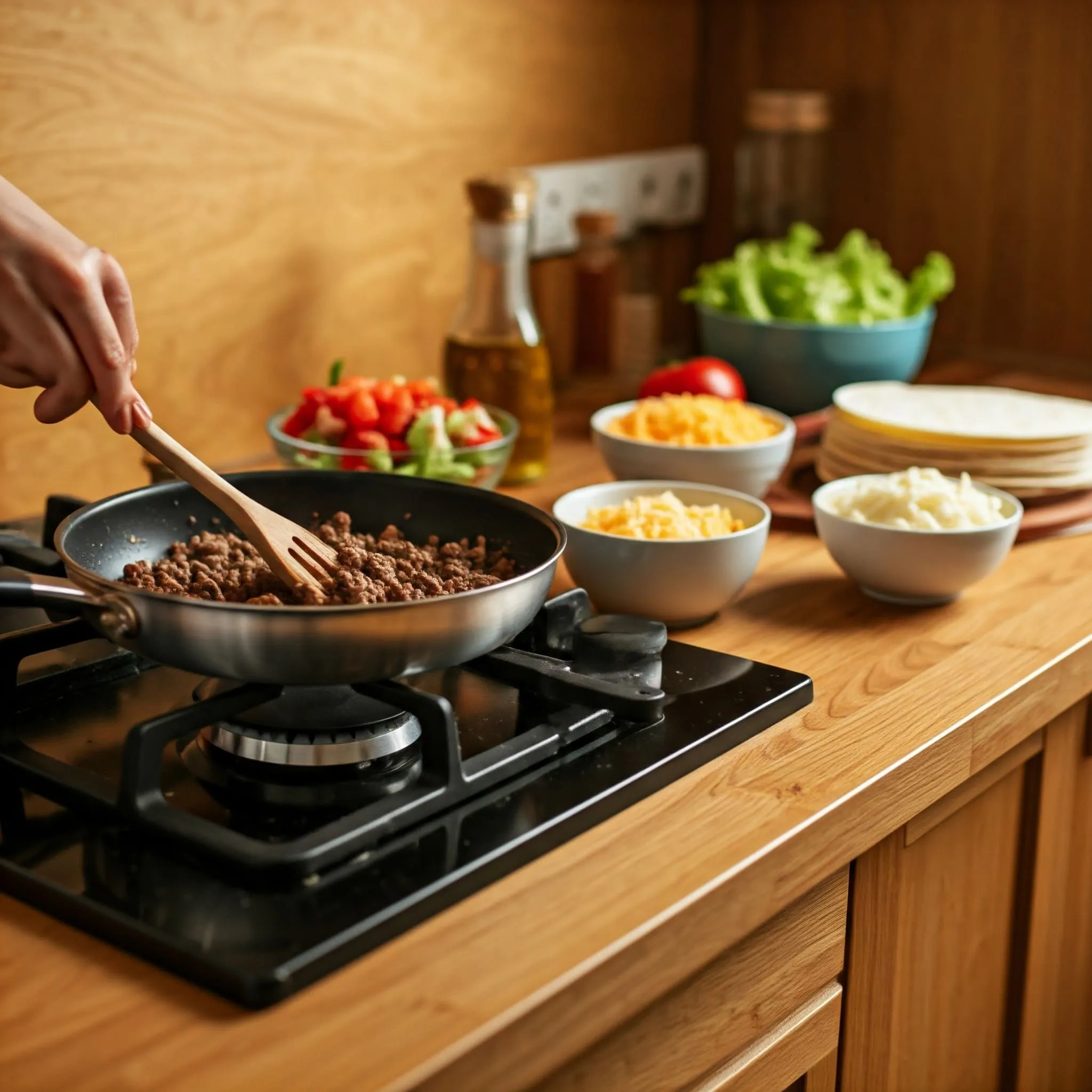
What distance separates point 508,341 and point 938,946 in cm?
76

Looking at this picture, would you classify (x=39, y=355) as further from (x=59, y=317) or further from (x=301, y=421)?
(x=301, y=421)

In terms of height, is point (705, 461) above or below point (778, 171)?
below

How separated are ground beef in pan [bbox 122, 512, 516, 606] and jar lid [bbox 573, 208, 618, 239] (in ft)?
2.68

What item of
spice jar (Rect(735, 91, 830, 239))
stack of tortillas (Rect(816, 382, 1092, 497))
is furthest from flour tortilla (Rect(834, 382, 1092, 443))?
spice jar (Rect(735, 91, 830, 239))

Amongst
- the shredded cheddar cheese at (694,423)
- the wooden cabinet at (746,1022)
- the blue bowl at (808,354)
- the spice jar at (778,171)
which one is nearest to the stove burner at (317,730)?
the wooden cabinet at (746,1022)

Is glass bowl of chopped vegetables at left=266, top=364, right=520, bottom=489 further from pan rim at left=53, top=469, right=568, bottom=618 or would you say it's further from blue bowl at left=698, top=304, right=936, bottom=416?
blue bowl at left=698, top=304, right=936, bottom=416

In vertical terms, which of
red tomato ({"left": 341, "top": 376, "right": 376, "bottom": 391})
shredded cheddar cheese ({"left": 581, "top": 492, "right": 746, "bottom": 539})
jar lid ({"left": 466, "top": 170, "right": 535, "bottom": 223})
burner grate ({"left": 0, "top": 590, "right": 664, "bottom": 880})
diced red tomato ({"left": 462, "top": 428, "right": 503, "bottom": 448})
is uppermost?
jar lid ({"left": 466, "top": 170, "right": 535, "bottom": 223})

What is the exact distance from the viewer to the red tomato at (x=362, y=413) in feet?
4.33

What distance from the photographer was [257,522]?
34.9 inches

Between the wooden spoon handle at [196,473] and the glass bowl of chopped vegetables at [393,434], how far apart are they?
38 centimetres

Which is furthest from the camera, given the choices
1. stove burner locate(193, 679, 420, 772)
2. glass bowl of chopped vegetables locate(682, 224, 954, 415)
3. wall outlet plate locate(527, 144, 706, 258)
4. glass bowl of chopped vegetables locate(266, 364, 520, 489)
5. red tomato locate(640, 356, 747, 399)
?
wall outlet plate locate(527, 144, 706, 258)

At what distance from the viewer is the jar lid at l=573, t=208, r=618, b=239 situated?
1735 millimetres

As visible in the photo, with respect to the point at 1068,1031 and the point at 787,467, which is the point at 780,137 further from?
the point at 1068,1031

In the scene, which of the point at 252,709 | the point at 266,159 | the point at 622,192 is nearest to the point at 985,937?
the point at 252,709
